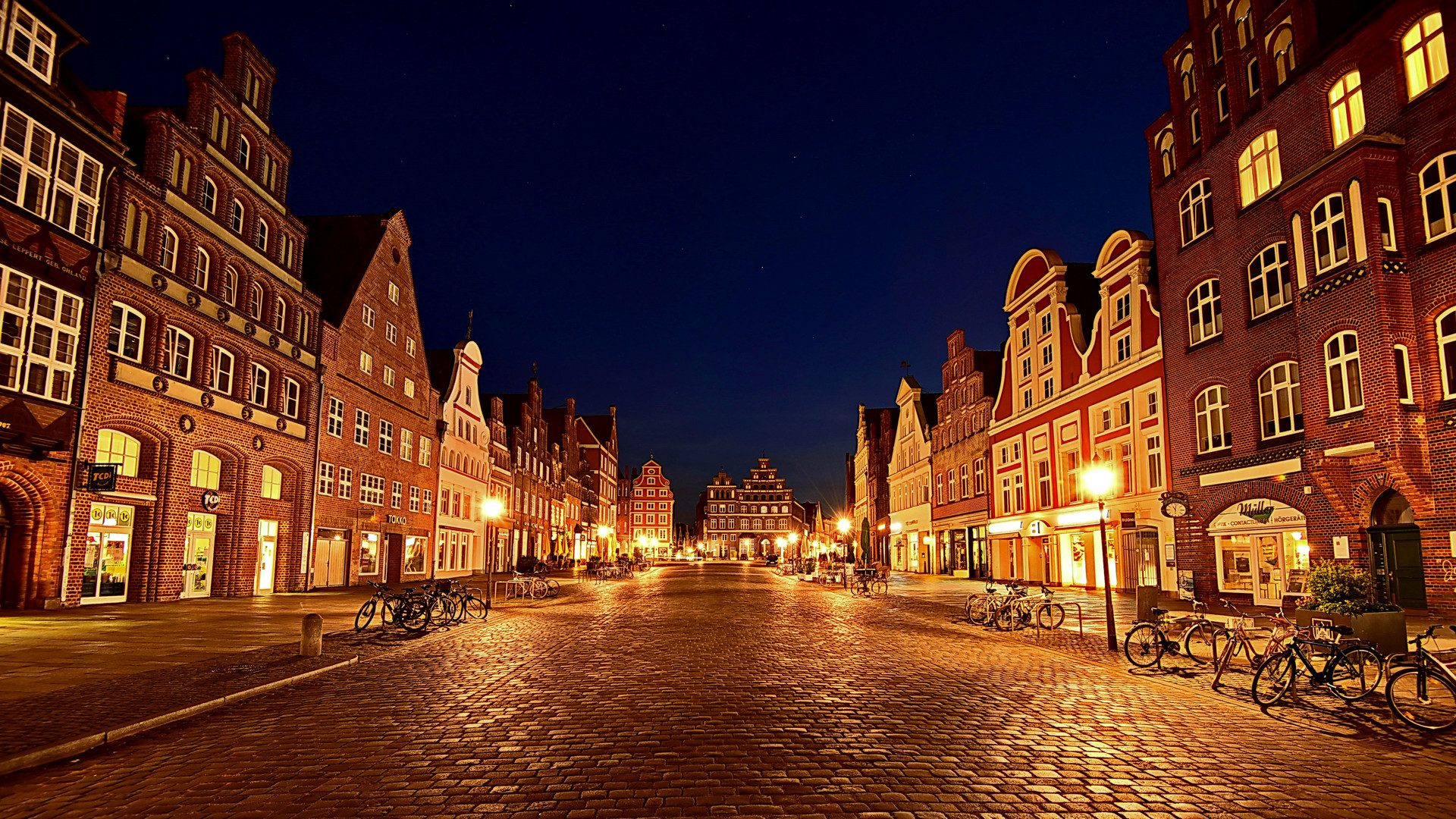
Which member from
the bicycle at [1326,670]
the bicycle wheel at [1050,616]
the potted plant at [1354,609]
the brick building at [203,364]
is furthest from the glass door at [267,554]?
the potted plant at [1354,609]

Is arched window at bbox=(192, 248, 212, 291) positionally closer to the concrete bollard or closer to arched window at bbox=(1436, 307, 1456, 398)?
the concrete bollard

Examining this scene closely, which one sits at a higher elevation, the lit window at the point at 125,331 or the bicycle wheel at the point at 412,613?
the lit window at the point at 125,331

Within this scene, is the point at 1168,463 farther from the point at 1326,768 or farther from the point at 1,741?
the point at 1,741

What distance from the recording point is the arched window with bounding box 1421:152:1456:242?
59.5 feet

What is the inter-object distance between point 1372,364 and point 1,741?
23.7 meters

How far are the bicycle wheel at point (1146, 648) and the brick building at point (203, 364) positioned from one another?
958 inches

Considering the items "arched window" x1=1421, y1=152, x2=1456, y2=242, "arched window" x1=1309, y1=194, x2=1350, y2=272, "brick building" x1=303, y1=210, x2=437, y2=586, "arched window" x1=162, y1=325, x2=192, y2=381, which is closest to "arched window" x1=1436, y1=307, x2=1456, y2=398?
"arched window" x1=1421, y1=152, x2=1456, y2=242

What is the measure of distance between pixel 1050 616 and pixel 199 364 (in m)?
25.6

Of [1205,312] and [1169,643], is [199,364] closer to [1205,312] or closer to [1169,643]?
[1169,643]

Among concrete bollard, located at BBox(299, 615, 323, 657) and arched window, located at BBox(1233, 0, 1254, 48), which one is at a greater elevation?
arched window, located at BBox(1233, 0, 1254, 48)

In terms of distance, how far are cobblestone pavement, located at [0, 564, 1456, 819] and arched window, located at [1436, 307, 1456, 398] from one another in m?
11.4

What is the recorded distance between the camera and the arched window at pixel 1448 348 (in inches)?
709

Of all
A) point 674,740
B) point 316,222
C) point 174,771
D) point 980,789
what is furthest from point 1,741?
point 316,222

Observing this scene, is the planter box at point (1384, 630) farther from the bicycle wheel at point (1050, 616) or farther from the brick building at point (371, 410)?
the brick building at point (371, 410)
